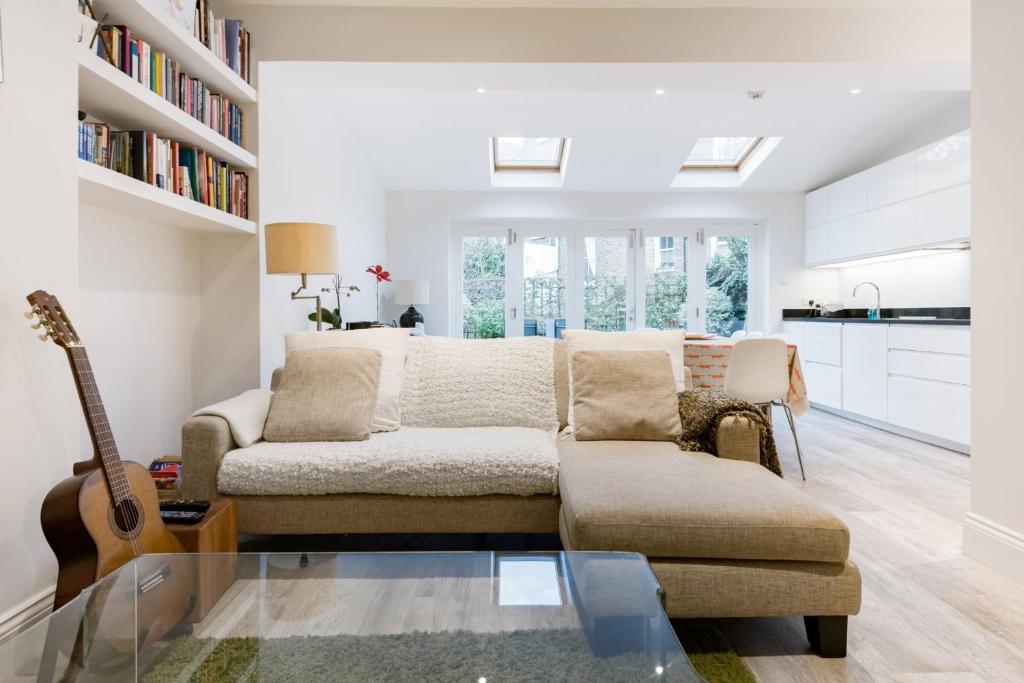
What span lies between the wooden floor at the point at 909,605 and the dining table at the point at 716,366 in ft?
1.83

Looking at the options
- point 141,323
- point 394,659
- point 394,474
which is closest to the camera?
point 394,659

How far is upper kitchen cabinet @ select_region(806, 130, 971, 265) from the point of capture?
4.37 m

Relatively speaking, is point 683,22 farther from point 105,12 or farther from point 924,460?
point 924,460

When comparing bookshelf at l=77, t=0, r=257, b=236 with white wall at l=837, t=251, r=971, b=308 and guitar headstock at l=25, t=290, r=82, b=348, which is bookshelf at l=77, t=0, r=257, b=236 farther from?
white wall at l=837, t=251, r=971, b=308

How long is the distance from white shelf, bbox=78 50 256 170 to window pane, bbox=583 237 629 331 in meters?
4.85

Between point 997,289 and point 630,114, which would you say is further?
point 630,114

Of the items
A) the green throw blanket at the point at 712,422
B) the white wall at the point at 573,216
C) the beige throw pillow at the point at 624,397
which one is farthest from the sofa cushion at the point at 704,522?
the white wall at the point at 573,216

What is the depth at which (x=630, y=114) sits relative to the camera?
5262mm

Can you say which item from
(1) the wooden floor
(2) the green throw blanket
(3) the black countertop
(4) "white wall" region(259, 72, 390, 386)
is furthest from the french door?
(2) the green throw blanket

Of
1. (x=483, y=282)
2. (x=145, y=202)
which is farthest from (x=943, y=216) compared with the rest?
(x=145, y=202)

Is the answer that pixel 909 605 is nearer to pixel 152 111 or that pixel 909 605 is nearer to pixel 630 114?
pixel 152 111

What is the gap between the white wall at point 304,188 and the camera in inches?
Result: 132

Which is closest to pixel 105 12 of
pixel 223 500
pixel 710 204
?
pixel 223 500

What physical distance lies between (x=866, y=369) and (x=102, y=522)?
5483mm
